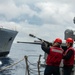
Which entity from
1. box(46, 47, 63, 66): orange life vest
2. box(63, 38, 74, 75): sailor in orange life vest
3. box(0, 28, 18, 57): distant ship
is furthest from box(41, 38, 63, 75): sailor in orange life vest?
box(0, 28, 18, 57): distant ship

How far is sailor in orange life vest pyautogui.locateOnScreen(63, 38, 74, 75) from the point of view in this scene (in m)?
8.48

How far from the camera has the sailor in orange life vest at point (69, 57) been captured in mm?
8477

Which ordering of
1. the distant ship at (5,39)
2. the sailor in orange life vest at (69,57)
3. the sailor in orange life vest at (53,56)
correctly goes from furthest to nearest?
the distant ship at (5,39) < the sailor in orange life vest at (69,57) < the sailor in orange life vest at (53,56)

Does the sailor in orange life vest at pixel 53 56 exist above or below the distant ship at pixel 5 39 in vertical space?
above

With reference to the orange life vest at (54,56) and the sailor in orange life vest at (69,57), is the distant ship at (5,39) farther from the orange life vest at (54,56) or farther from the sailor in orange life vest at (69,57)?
the orange life vest at (54,56)

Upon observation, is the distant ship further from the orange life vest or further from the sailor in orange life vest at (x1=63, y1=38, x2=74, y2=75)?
the orange life vest

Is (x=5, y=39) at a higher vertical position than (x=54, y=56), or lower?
lower

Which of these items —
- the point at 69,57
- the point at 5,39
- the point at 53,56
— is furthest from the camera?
the point at 5,39

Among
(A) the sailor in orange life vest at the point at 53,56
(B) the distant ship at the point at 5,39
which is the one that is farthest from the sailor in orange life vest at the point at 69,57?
(B) the distant ship at the point at 5,39

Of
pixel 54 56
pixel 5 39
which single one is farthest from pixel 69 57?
pixel 5 39

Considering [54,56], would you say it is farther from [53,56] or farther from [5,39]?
[5,39]

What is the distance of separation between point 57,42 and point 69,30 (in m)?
3.18

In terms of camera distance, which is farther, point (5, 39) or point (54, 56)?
point (5, 39)

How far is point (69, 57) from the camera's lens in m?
8.48
